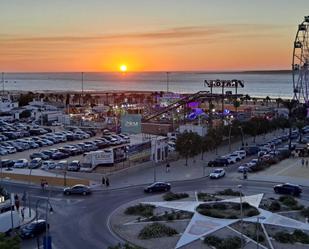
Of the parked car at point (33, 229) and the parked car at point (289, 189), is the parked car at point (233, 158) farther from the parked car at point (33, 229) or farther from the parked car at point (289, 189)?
the parked car at point (33, 229)

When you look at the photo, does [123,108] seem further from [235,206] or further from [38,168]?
[235,206]

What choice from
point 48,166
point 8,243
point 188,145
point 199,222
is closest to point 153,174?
point 188,145

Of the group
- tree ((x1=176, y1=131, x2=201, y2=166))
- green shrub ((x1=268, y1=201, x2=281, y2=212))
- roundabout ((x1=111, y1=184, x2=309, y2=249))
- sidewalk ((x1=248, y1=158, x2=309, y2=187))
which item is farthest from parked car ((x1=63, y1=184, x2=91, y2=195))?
tree ((x1=176, y1=131, x2=201, y2=166))

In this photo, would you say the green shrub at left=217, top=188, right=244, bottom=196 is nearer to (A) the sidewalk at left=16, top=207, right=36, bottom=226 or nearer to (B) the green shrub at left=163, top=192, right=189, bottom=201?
(B) the green shrub at left=163, top=192, right=189, bottom=201

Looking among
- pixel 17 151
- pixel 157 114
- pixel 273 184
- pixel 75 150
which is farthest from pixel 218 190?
pixel 157 114

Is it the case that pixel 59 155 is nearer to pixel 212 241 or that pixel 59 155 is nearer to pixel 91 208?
pixel 91 208

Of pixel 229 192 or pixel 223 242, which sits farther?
pixel 229 192
